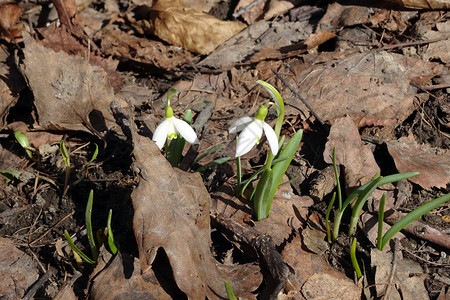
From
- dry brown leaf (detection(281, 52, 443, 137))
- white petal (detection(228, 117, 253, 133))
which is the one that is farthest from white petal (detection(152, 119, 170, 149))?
dry brown leaf (detection(281, 52, 443, 137))

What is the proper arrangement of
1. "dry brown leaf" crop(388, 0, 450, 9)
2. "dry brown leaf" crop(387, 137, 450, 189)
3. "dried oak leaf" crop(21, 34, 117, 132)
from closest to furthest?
"dry brown leaf" crop(387, 137, 450, 189) → "dried oak leaf" crop(21, 34, 117, 132) → "dry brown leaf" crop(388, 0, 450, 9)

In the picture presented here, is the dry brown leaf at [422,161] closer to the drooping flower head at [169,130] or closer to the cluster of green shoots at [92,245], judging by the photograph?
the drooping flower head at [169,130]

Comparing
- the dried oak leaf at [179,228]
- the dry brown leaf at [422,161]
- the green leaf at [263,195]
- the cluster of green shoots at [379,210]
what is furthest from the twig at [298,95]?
the dried oak leaf at [179,228]

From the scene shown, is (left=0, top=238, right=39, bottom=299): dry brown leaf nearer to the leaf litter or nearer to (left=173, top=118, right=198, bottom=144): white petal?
the leaf litter

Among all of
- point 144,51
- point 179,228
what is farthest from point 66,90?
point 179,228

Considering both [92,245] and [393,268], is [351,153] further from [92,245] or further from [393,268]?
[92,245]

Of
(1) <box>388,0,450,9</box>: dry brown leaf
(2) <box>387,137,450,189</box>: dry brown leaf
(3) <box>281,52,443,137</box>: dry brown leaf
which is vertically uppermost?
(1) <box>388,0,450,9</box>: dry brown leaf
